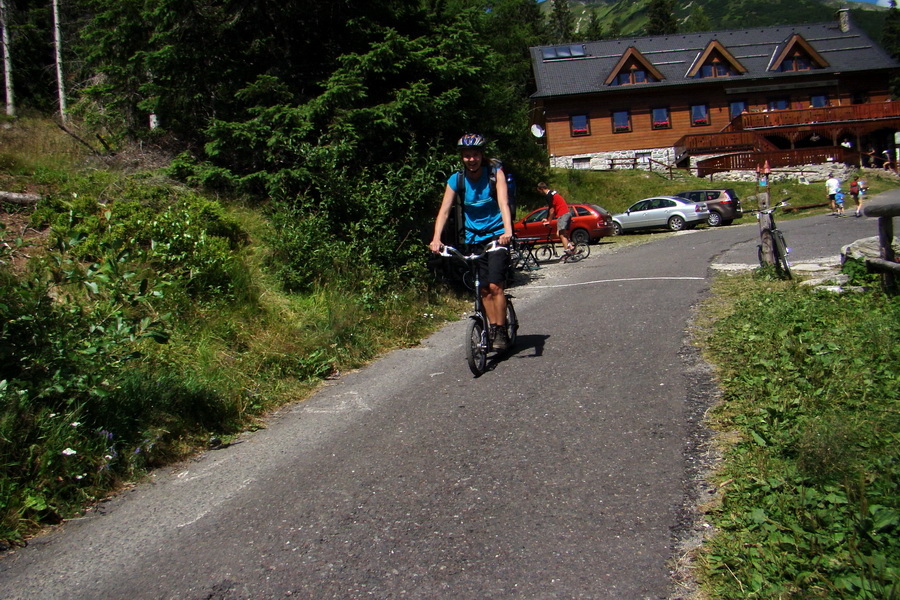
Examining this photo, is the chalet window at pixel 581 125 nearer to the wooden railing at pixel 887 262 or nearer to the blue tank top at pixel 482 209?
the wooden railing at pixel 887 262

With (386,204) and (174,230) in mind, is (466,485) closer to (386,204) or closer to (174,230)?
(174,230)

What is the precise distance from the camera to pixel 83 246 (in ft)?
25.9

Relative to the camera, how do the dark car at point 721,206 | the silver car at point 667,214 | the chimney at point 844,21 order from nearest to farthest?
the silver car at point 667,214 → the dark car at point 721,206 → the chimney at point 844,21

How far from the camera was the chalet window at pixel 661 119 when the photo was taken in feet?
165

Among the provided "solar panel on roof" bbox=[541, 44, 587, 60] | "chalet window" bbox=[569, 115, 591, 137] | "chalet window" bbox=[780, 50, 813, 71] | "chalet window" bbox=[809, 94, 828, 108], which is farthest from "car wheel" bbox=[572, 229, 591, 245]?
"chalet window" bbox=[809, 94, 828, 108]

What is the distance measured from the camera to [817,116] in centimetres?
4616

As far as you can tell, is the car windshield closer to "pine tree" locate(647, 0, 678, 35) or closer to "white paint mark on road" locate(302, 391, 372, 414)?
"white paint mark on road" locate(302, 391, 372, 414)

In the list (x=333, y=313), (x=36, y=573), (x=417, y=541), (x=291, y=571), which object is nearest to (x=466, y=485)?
(x=417, y=541)

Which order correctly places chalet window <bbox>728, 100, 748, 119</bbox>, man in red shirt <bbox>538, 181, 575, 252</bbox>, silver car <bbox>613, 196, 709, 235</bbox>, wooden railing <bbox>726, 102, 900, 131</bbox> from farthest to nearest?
chalet window <bbox>728, 100, 748, 119</bbox> → wooden railing <bbox>726, 102, 900, 131</bbox> → silver car <bbox>613, 196, 709, 235</bbox> → man in red shirt <bbox>538, 181, 575, 252</bbox>

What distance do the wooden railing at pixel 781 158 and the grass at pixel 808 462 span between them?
38.2 m

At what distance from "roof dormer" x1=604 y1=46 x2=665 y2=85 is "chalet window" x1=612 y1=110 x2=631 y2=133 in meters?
2.01

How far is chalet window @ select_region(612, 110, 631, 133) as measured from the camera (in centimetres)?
5028

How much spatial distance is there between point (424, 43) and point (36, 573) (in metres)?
10.2

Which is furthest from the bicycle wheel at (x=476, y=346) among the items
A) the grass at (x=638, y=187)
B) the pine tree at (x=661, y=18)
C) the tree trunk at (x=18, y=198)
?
the pine tree at (x=661, y=18)
